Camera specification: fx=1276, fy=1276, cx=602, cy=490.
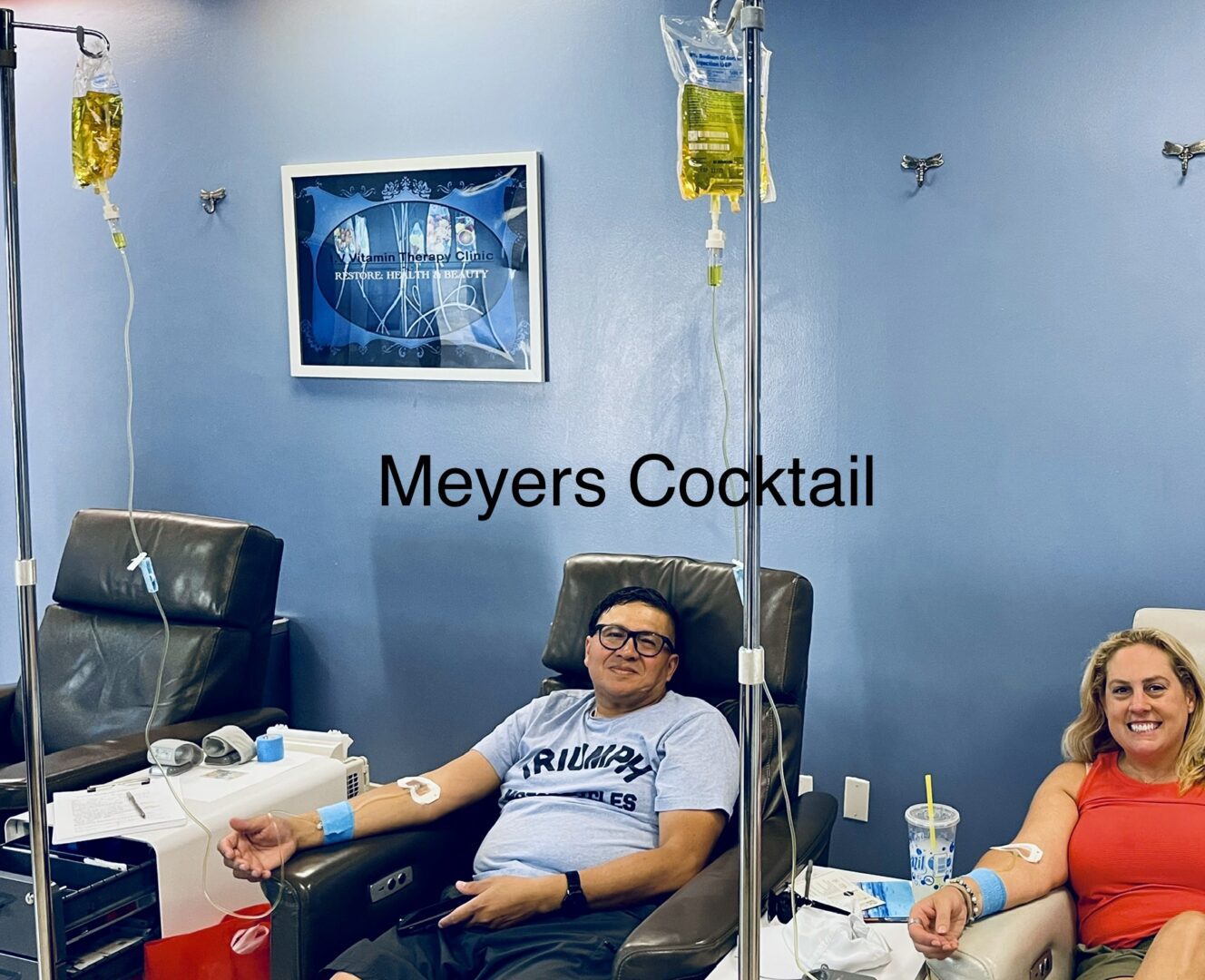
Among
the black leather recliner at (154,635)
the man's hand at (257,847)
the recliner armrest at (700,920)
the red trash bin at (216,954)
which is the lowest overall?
the red trash bin at (216,954)

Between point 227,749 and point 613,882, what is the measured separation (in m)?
0.91

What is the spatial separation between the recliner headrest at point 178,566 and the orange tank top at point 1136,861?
1748 millimetres

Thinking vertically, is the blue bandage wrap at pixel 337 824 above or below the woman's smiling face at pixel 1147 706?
below

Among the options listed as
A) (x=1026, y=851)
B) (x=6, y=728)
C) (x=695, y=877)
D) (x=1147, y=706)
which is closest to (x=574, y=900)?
(x=695, y=877)

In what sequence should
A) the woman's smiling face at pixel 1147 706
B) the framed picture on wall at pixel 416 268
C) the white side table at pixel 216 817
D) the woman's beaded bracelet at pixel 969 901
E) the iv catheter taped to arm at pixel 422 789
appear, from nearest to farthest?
the woman's beaded bracelet at pixel 969 901, the woman's smiling face at pixel 1147 706, the white side table at pixel 216 817, the iv catheter taped to arm at pixel 422 789, the framed picture on wall at pixel 416 268

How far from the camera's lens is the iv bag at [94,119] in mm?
1952

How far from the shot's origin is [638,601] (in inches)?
94.0

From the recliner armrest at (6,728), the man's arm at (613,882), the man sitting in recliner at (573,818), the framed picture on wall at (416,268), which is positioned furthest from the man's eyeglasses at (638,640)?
the recliner armrest at (6,728)

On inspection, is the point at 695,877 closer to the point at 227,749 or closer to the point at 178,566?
the point at 227,749

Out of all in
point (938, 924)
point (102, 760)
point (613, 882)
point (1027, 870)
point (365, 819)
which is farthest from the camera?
point (102, 760)

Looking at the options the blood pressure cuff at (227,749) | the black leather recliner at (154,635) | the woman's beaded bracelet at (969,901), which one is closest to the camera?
the woman's beaded bracelet at (969,901)

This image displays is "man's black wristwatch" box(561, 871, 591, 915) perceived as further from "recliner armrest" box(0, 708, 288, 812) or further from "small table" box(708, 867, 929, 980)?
"recliner armrest" box(0, 708, 288, 812)

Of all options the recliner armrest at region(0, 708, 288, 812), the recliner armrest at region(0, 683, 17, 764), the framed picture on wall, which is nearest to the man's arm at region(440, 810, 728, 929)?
the recliner armrest at region(0, 708, 288, 812)

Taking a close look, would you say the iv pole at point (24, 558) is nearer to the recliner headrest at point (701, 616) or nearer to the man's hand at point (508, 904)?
the man's hand at point (508, 904)
